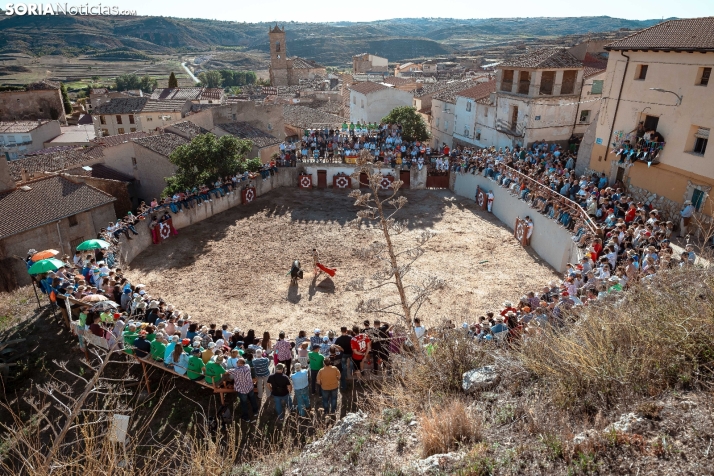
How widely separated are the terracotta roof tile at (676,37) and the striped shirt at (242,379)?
20.4m

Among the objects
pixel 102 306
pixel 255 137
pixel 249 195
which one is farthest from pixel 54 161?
pixel 102 306

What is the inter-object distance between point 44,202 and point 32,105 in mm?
41020

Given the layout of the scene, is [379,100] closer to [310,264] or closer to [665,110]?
[310,264]

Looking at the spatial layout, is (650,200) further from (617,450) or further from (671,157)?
A: (617,450)

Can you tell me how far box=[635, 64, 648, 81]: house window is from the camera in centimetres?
2139

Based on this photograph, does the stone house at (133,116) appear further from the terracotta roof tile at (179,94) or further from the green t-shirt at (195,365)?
the green t-shirt at (195,365)

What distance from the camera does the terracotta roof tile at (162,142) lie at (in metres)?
31.1

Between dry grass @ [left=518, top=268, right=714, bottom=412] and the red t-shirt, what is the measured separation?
4969mm

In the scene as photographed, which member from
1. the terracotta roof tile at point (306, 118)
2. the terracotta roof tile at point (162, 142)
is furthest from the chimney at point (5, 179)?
the terracotta roof tile at point (306, 118)

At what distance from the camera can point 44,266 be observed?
14.4 m

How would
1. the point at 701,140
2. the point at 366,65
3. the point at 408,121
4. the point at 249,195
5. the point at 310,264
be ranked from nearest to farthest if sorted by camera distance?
the point at 701,140, the point at 310,264, the point at 249,195, the point at 408,121, the point at 366,65

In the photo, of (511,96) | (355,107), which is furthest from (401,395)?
(355,107)

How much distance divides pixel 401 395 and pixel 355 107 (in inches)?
1711

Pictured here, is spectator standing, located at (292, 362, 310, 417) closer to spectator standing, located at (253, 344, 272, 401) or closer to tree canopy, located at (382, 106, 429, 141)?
spectator standing, located at (253, 344, 272, 401)
